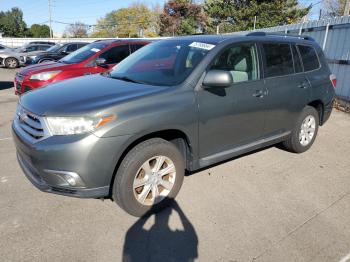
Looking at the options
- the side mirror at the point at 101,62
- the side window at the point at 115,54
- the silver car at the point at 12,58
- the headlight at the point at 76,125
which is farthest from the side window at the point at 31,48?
the headlight at the point at 76,125

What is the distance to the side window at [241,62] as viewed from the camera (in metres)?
3.78

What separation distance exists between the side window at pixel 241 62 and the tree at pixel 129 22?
2647 inches

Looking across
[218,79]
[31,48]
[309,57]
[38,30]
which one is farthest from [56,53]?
[38,30]

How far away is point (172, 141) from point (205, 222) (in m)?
0.92

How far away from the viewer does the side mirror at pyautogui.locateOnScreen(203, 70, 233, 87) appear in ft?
10.8

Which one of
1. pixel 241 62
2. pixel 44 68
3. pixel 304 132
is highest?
pixel 241 62

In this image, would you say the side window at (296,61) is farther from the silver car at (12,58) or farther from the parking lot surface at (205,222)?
the silver car at (12,58)

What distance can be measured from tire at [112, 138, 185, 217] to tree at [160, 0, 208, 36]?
44185 millimetres

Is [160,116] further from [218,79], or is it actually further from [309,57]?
[309,57]

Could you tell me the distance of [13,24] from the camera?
68312 mm

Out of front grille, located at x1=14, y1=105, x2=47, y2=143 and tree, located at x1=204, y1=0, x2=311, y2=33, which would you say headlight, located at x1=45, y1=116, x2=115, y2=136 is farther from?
tree, located at x1=204, y1=0, x2=311, y2=33

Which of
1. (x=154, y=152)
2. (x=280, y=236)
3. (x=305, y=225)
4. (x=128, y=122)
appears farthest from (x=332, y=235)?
(x=128, y=122)

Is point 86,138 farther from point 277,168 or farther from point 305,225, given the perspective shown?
point 277,168

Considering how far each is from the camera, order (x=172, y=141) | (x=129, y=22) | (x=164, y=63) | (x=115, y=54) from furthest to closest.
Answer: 1. (x=129, y=22)
2. (x=115, y=54)
3. (x=164, y=63)
4. (x=172, y=141)
